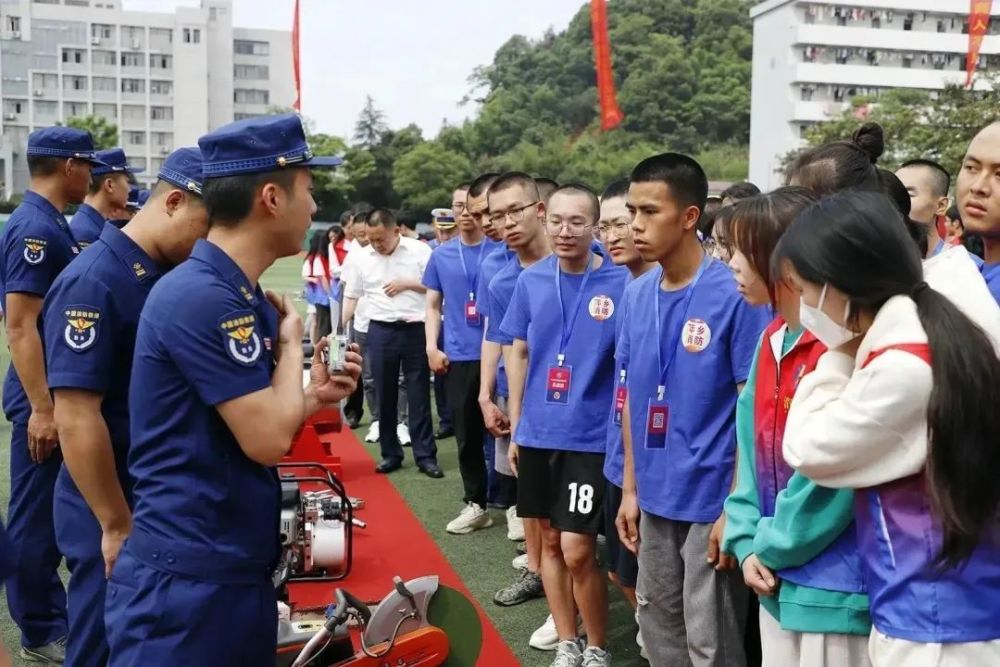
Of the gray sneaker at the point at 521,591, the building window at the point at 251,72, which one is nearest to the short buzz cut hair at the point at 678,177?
the gray sneaker at the point at 521,591

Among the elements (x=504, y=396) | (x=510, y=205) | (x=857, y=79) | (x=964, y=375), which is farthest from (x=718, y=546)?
(x=857, y=79)

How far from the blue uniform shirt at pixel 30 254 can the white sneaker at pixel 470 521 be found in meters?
2.55

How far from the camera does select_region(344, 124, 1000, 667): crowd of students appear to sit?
167cm

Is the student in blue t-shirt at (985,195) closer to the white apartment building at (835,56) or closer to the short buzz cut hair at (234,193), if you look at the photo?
the short buzz cut hair at (234,193)

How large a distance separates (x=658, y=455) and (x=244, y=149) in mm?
1490

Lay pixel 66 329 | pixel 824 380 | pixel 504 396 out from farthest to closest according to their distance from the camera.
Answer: pixel 504 396, pixel 66 329, pixel 824 380

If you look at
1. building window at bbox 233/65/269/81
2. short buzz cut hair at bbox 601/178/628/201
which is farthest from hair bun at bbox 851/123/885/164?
building window at bbox 233/65/269/81

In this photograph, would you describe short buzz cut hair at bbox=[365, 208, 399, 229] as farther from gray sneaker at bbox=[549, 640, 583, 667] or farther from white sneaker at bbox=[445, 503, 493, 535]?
gray sneaker at bbox=[549, 640, 583, 667]

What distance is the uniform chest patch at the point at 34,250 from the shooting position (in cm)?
365

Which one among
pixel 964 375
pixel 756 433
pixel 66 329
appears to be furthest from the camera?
pixel 66 329

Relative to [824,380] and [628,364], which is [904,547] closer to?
[824,380]

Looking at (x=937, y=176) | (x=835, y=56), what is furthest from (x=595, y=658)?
(x=835, y=56)

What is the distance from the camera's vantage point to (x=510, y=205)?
4.41m

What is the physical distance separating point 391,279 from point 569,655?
13.1 feet
